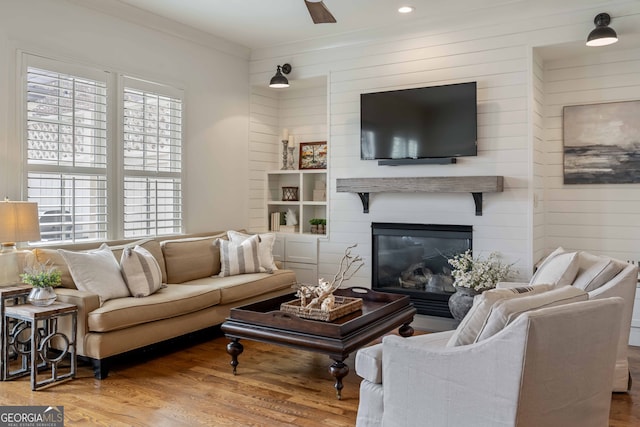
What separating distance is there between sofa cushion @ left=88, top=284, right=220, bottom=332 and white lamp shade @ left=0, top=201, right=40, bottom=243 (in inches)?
A: 27.1

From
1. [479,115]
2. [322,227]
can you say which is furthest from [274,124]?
[479,115]

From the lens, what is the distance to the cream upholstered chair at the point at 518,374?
191 centimetres

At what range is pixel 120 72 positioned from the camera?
4.61m

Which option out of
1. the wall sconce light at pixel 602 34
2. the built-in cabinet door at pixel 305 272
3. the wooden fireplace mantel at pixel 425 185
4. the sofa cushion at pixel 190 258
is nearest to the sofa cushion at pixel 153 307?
the sofa cushion at pixel 190 258

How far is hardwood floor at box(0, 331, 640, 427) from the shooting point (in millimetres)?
2867

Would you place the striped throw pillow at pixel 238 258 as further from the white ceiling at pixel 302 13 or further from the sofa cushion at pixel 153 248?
the white ceiling at pixel 302 13

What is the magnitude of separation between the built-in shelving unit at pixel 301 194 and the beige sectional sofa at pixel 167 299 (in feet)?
3.19

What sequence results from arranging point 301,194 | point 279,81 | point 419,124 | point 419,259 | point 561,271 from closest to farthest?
point 561,271
point 419,124
point 419,259
point 279,81
point 301,194

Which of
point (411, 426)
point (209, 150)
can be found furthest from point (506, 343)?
point (209, 150)

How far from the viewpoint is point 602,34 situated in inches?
156

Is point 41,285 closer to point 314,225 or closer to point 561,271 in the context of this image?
point 314,225

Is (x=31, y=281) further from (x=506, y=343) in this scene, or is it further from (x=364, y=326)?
(x=506, y=343)

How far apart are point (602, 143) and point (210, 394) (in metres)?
3.92

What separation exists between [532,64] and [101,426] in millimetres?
4212
